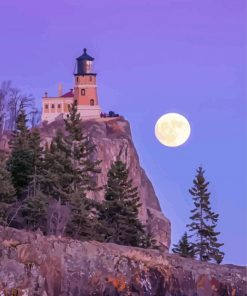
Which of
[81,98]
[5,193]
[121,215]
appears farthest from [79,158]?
[81,98]

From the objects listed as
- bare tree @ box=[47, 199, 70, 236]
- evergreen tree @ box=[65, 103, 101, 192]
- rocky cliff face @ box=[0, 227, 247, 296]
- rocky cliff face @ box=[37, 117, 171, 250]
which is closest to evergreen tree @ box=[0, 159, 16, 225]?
bare tree @ box=[47, 199, 70, 236]

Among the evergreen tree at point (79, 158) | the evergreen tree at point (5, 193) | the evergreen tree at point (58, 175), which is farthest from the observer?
the evergreen tree at point (79, 158)

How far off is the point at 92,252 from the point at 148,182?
5634 centimetres

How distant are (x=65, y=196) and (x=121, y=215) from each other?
346 centimetres

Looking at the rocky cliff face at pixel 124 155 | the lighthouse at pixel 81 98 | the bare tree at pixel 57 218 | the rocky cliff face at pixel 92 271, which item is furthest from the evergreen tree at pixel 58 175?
the lighthouse at pixel 81 98

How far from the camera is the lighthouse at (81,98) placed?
100m

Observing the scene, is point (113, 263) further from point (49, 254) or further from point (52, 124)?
point (52, 124)

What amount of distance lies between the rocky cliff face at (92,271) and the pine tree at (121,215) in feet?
20.0

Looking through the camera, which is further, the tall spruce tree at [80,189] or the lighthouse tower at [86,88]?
the lighthouse tower at [86,88]

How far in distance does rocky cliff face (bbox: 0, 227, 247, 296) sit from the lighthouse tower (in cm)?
5437

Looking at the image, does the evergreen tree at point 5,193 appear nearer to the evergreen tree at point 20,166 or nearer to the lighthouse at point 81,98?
the evergreen tree at point 20,166

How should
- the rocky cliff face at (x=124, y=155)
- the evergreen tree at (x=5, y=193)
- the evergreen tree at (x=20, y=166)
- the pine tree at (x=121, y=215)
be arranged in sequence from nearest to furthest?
1. the evergreen tree at (x=5, y=193)
2. the pine tree at (x=121, y=215)
3. the evergreen tree at (x=20, y=166)
4. the rocky cliff face at (x=124, y=155)

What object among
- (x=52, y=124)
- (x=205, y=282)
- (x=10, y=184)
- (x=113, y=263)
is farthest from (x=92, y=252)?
(x=52, y=124)

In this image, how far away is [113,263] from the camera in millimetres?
42750
